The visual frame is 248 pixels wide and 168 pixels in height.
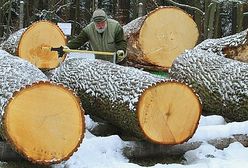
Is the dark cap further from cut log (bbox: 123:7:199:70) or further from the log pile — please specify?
cut log (bbox: 123:7:199:70)

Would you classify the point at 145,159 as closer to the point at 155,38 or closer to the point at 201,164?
the point at 201,164

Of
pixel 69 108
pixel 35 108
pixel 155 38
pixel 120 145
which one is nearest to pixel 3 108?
pixel 35 108

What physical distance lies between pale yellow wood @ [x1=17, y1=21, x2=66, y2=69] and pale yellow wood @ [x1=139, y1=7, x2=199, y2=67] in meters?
1.57

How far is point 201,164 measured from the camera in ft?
14.7

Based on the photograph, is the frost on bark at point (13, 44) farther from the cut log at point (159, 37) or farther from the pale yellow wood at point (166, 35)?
the pale yellow wood at point (166, 35)

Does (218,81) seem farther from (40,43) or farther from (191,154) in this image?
(40,43)

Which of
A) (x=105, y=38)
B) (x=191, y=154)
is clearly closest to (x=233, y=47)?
(x=105, y=38)

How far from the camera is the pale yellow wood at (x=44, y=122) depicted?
13.3ft

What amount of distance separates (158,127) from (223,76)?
161 centimetres

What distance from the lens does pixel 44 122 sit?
13.7ft

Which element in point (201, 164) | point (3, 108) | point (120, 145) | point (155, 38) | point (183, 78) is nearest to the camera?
point (3, 108)

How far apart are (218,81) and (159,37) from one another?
3.08m

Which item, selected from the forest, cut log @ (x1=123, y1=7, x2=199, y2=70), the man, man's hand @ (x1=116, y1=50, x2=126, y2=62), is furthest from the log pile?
the forest

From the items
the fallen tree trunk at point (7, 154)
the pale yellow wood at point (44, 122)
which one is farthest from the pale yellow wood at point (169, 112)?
the fallen tree trunk at point (7, 154)
